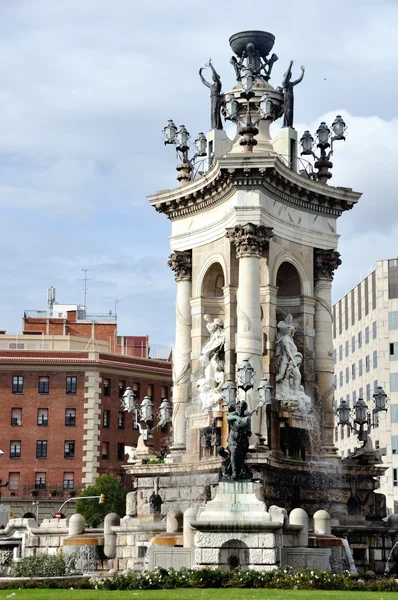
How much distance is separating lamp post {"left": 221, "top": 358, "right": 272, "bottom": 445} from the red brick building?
52.5m

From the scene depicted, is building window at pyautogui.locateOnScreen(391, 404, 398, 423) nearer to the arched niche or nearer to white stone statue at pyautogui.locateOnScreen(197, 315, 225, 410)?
the arched niche

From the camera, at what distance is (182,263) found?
52656mm

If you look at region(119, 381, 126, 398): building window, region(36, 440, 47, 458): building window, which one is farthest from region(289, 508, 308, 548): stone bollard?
region(119, 381, 126, 398): building window

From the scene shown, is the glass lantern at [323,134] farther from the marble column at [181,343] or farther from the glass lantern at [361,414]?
the glass lantern at [361,414]

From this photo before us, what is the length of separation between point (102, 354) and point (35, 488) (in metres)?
12.0

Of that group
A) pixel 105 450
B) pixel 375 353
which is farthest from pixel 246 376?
pixel 375 353

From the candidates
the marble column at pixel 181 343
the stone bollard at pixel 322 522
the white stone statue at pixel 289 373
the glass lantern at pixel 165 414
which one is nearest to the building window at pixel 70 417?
the glass lantern at pixel 165 414

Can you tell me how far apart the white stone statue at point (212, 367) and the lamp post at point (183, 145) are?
709 cm

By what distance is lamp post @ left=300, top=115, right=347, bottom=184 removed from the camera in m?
53.2

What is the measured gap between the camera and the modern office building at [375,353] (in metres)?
102

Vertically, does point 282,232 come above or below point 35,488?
above

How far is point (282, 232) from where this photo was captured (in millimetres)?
50188

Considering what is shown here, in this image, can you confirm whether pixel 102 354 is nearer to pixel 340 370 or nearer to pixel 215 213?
pixel 340 370

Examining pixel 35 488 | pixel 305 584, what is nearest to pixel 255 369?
pixel 305 584
